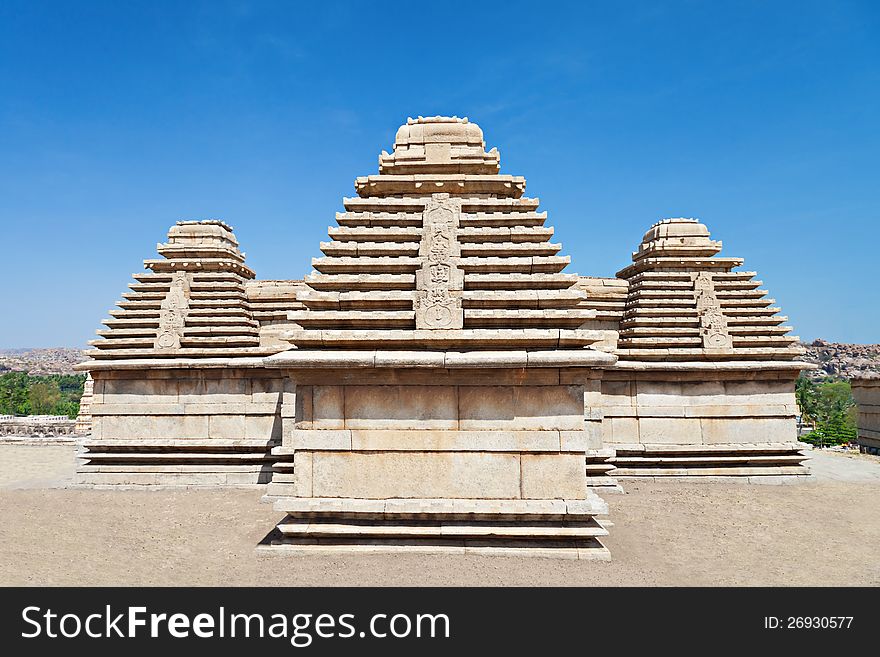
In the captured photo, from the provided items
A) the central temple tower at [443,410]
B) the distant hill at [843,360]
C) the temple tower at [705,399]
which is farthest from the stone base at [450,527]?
the distant hill at [843,360]

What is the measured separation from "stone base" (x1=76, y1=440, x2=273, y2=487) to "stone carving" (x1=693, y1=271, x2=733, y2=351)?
10.8 meters

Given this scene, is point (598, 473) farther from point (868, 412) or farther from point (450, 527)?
point (868, 412)

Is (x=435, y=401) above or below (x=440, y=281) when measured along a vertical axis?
below

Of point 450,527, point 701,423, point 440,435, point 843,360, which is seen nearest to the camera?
point 450,527

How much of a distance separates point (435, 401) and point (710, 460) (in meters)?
8.75

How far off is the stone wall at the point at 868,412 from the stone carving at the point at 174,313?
901 inches

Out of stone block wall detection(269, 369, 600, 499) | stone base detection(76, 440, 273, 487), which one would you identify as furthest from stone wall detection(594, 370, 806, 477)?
stone base detection(76, 440, 273, 487)

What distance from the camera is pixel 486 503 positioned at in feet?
22.7

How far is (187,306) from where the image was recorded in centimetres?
1379

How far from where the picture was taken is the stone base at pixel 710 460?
12828 millimetres

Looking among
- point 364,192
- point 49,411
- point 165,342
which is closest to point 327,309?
point 364,192

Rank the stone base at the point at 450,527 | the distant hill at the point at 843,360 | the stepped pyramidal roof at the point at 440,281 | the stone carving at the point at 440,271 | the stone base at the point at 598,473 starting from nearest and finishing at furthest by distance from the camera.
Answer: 1. the stone base at the point at 450,527
2. the stepped pyramidal roof at the point at 440,281
3. the stone carving at the point at 440,271
4. the stone base at the point at 598,473
5. the distant hill at the point at 843,360

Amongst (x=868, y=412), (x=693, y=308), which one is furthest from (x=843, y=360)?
(x=693, y=308)

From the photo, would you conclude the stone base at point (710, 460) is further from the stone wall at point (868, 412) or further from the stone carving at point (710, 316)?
the stone wall at point (868, 412)
